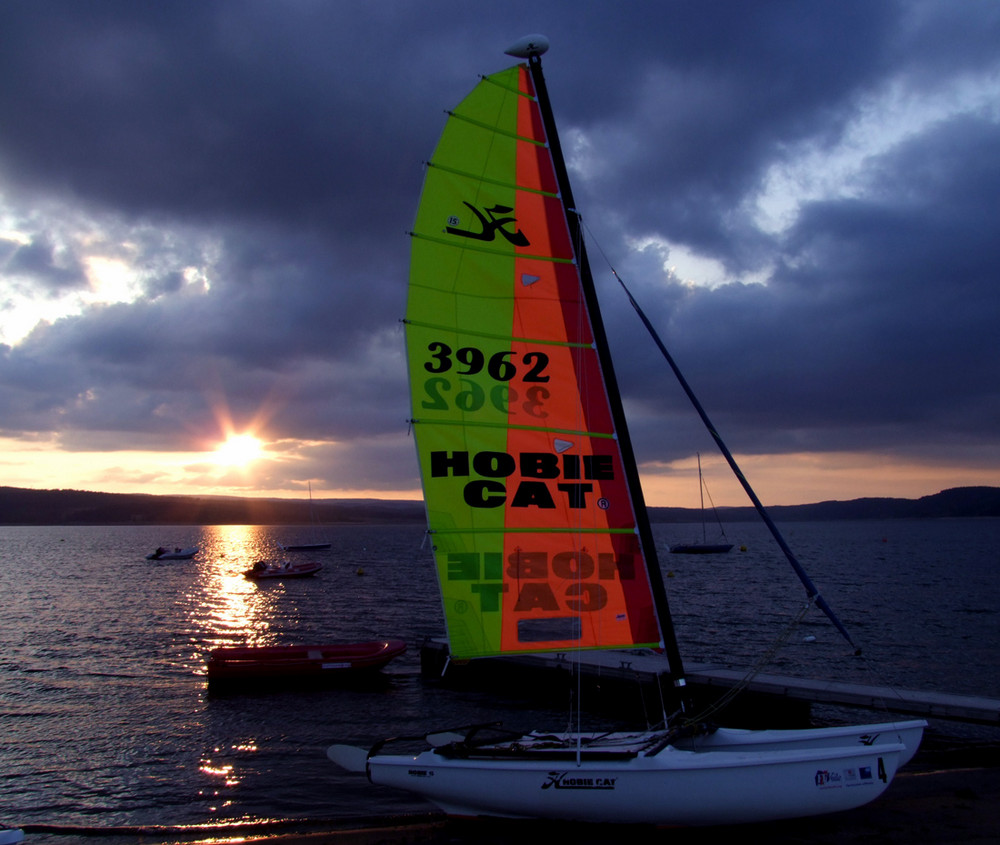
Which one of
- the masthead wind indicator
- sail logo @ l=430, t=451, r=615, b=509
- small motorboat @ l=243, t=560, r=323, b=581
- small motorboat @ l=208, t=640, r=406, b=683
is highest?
the masthead wind indicator

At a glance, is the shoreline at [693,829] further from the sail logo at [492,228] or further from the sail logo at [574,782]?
the sail logo at [492,228]

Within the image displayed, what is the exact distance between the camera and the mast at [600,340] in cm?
972

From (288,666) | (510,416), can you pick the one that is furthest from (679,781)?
(288,666)

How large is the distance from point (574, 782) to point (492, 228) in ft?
25.1

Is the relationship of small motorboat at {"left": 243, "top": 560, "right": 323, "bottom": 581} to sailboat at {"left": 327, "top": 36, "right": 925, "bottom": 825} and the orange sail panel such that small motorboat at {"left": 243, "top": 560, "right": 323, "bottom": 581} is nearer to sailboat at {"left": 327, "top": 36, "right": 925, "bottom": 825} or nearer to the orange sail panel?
sailboat at {"left": 327, "top": 36, "right": 925, "bottom": 825}

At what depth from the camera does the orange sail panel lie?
10.1 metres

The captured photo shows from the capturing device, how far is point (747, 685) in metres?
17.1

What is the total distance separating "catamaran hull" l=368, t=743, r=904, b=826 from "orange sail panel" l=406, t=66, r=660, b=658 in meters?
1.84

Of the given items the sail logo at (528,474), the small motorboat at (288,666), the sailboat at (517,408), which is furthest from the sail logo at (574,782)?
the small motorboat at (288,666)

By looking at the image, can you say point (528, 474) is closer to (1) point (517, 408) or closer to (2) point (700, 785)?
(1) point (517, 408)

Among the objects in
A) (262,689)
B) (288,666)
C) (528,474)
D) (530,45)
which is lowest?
(262,689)

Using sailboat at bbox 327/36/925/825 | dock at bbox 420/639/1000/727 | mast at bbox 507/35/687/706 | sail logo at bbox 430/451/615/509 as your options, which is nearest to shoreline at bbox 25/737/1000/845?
sailboat at bbox 327/36/925/825

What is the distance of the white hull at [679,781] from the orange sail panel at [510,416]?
5.44ft

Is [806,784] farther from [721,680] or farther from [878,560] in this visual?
[878,560]
